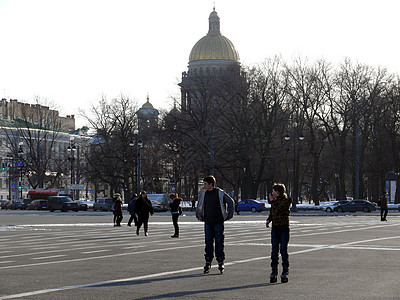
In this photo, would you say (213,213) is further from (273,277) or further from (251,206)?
(251,206)

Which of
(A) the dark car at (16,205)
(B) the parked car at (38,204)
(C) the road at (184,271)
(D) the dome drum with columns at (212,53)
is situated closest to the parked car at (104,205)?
(B) the parked car at (38,204)

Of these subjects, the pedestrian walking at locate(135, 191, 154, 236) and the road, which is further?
the pedestrian walking at locate(135, 191, 154, 236)

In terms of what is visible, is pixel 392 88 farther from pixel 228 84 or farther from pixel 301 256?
pixel 301 256

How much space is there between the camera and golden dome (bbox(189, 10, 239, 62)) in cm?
15262

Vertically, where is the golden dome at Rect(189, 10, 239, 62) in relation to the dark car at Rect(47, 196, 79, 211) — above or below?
above

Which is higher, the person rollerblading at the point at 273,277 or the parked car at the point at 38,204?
the parked car at the point at 38,204

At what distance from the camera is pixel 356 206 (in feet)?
224

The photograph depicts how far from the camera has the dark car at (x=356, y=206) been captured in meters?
67.5

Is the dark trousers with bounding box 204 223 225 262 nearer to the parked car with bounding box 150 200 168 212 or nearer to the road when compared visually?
the road

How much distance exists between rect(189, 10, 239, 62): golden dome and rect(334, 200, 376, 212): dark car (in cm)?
8625

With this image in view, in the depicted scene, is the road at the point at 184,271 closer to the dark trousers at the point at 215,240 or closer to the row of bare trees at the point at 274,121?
the dark trousers at the point at 215,240

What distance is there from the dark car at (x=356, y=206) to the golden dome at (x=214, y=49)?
86.2 m

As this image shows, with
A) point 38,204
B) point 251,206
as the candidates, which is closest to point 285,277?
point 251,206

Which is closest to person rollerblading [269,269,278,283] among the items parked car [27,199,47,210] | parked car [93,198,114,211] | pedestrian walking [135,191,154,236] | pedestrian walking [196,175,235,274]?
pedestrian walking [196,175,235,274]
